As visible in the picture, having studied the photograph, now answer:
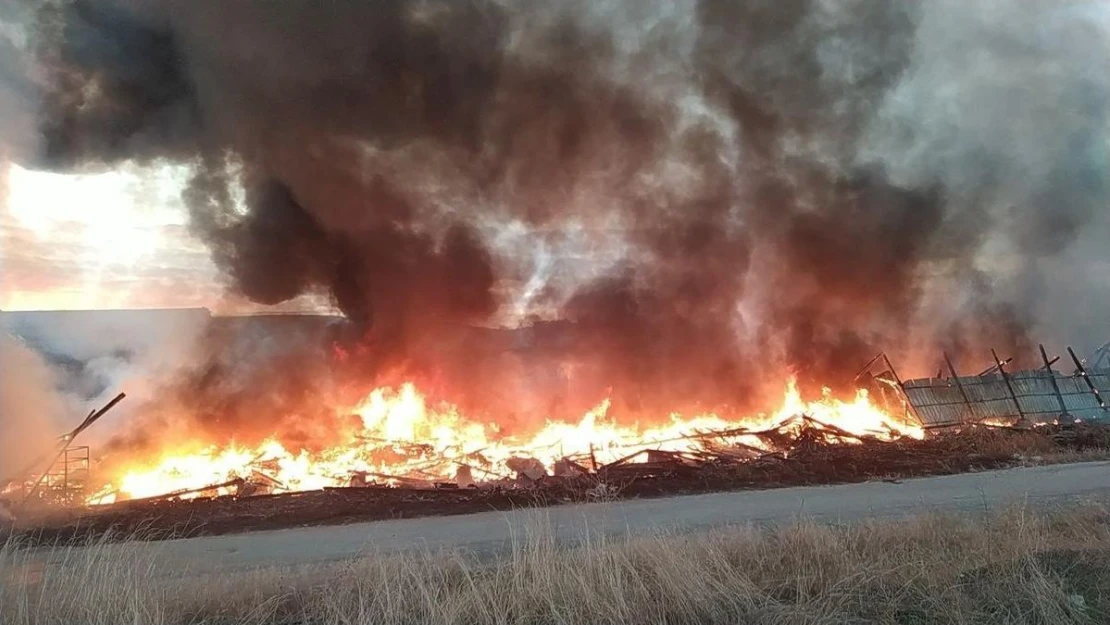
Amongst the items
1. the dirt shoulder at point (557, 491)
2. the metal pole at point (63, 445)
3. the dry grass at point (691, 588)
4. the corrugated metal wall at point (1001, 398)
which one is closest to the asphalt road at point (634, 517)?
the dirt shoulder at point (557, 491)

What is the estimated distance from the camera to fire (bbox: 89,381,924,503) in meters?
15.1

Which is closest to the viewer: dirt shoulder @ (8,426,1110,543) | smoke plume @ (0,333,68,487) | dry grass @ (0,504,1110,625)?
dry grass @ (0,504,1110,625)

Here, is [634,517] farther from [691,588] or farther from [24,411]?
[24,411]

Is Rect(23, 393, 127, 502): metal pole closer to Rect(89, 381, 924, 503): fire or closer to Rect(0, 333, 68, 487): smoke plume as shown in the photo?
Rect(0, 333, 68, 487): smoke plume

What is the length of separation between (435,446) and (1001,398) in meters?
16.8

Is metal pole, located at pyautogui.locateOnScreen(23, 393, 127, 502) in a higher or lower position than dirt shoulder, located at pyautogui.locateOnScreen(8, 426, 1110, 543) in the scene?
higher

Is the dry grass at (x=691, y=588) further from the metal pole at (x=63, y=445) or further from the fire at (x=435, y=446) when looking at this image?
the metal pole at (x=63, y=445)

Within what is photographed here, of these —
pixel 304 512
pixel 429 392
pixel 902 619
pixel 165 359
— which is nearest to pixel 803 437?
pixel 429 392

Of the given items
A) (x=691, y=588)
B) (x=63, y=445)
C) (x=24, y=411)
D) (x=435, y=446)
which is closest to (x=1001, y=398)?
(x=435, y=446)

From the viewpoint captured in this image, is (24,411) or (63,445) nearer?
(63,445)

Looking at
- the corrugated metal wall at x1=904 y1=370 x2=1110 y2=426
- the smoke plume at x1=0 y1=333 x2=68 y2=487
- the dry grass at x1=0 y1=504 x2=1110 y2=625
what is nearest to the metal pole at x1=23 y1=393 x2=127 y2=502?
the smoke plume at x1=0 y1=333 x2=68 y2=487

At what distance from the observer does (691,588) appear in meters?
4.85

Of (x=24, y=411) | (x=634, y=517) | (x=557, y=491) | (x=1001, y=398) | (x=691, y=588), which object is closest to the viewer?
(x=691, y=588)

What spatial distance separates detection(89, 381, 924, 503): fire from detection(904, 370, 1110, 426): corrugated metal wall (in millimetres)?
1022
